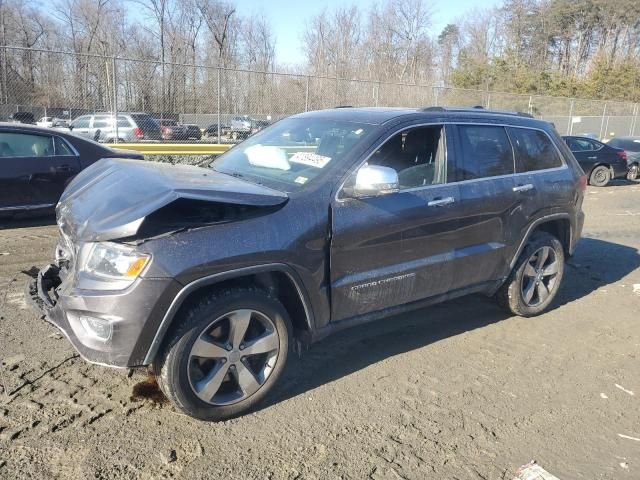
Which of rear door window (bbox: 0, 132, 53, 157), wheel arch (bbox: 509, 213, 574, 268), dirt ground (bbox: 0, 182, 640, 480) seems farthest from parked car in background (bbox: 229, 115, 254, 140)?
wheel arch (bbox: 509, 213, 574, 268)

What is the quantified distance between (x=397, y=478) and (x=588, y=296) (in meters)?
3.89

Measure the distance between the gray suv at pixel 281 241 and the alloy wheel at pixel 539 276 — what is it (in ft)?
0.36

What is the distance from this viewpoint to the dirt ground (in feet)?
8.90

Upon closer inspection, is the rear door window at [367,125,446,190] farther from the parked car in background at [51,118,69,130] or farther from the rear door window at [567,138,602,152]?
the rear door window at [567,138,602,152]

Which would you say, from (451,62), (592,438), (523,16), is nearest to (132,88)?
(592,438)

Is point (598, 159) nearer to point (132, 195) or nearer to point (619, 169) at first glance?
point (619, 169)

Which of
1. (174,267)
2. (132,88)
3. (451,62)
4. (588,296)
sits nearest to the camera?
(174,267)

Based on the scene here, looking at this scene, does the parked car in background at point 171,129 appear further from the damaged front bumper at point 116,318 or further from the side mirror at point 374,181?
the damaged front bumper at point 116,318

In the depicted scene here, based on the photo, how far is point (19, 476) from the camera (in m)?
2.51

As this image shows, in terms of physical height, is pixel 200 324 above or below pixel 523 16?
below

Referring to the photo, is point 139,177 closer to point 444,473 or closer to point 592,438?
point 444,473

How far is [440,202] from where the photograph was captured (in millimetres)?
3822

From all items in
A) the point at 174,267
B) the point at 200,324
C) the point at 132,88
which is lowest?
the point at 200,324

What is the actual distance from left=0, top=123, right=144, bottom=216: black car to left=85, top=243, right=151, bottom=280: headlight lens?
4933 mm
